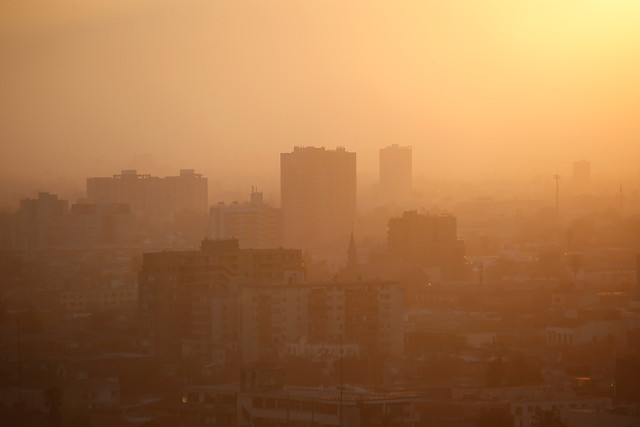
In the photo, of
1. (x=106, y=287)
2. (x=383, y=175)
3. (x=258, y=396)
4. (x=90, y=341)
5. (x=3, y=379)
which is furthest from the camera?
(x=383, y=175)

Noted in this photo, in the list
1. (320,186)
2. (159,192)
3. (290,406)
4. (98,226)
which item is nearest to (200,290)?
(290,406)

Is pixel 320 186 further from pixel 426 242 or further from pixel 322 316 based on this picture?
pixel 322 316

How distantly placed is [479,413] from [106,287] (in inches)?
525

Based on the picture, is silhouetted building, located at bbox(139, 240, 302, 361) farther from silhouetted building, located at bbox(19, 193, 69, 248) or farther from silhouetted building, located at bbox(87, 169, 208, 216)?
silhouetted building, located at bbox(87, 169, 208, 216)

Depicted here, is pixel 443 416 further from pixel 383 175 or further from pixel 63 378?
pixel 383 175

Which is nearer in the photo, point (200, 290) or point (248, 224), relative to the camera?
point (200, 290)

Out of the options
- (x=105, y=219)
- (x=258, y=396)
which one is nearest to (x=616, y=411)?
(x=258, y=396)

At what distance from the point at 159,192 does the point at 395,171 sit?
6621 millimetres

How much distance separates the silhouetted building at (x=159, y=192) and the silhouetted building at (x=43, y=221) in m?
4.40

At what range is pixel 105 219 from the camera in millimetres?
34594

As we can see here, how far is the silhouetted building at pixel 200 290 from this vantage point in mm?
16719

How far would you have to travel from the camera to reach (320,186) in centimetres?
3997

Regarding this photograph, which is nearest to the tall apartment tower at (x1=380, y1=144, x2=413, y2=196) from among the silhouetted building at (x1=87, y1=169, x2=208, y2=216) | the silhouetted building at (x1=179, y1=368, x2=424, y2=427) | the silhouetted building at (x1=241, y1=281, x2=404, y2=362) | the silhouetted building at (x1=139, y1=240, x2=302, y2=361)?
the silhouetted building at (x1=87, y1=169, x2=208, y2=216)

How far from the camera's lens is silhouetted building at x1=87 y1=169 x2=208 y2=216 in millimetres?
38000
